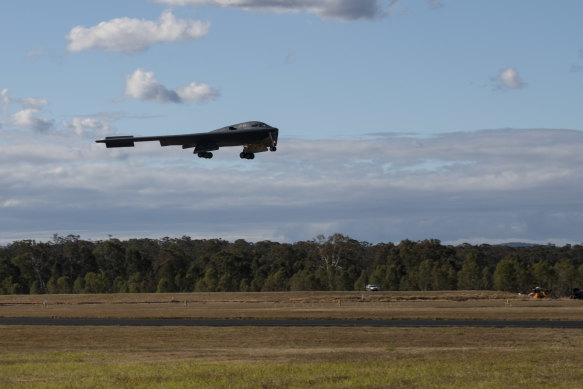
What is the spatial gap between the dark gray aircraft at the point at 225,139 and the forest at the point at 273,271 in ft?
339

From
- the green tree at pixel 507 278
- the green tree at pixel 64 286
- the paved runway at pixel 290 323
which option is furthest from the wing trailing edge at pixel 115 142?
the green tree at pixel 64 286

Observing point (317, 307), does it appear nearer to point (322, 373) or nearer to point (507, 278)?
point (507, 278)

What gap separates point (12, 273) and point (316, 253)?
256ft

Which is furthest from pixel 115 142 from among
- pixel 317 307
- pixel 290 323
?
pixel 317 307

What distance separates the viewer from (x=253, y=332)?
54062 mm

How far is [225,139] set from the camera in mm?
39875

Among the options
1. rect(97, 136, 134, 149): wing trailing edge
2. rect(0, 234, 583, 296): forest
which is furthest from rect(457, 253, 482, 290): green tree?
rect(97, 136, 134, 149): wing trailing edge

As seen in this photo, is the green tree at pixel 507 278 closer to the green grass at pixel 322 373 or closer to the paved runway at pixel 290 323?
the paved runway at pixel 290 323

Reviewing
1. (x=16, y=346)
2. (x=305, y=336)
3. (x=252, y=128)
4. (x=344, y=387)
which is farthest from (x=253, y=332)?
(x=344, y=387)

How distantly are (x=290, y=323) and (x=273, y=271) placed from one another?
95871 millimetres

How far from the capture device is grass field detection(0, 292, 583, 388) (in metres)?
27.7

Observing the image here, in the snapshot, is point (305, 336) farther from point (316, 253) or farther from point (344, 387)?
point (316, 253)

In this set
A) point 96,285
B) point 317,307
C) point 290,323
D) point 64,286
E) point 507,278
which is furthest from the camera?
point 64,286

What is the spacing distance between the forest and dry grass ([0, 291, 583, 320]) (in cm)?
2404
